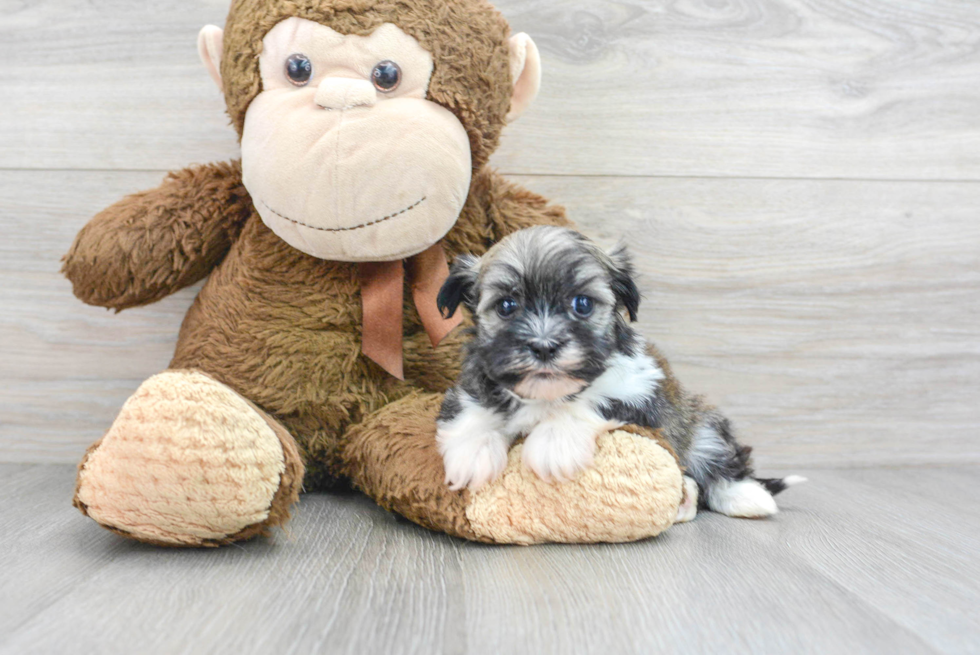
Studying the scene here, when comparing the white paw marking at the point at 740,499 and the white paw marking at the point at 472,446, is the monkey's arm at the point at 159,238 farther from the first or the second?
the white paw marking at the point at 740,499

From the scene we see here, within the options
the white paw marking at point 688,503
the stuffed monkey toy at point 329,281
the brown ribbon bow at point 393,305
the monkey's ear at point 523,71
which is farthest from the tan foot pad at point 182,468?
the monkey's ear at point 523,71

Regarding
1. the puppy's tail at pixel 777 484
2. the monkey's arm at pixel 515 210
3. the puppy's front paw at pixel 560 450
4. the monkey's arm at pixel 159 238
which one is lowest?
the puppy's tail at pixel 777 484

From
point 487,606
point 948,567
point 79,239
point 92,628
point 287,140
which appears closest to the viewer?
point 92,628

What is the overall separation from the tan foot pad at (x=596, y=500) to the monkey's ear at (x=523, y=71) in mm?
869

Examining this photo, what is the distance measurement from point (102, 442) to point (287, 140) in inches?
27.2

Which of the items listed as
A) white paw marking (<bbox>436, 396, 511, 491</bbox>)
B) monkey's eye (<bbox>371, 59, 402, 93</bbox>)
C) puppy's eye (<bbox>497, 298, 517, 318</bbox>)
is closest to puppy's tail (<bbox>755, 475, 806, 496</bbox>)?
white paw marking (<bbox>436, 396, 511, 491</bbox>)

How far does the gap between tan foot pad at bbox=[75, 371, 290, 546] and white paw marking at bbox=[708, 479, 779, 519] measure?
3.39 feet

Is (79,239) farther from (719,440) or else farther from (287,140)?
(719,440)

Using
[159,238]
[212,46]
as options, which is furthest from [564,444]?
[212,46]

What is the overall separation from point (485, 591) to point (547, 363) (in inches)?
15.6

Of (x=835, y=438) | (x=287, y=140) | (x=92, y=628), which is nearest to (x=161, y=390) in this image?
(x=92, y=628)

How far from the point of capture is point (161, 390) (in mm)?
1320

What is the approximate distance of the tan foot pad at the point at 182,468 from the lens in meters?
1.29

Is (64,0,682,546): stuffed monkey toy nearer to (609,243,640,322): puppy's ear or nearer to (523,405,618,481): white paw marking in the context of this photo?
(523,405,618,481): white paw marking
